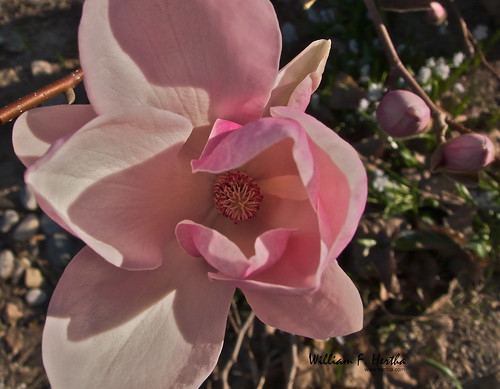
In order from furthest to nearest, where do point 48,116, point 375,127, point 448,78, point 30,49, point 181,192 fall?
1. point 30,49
2. point 448,78
3. point 375,127
4. point 181,192
5. point 48,116

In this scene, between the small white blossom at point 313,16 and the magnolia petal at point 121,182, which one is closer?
the magnolia petal at point 121,182

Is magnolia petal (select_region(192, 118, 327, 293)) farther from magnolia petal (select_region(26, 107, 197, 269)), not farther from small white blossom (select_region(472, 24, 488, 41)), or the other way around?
small white blossom (select_region(472, 24, 488, 41))

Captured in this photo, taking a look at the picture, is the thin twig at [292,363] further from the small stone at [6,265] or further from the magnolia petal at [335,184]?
the small stone at [6,265]

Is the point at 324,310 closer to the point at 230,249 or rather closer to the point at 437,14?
the point at 230,249

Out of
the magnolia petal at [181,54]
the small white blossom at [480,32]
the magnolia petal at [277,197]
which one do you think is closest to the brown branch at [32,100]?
the magnolia petal at [181,54]

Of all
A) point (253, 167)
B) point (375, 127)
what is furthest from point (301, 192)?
point (375, 127)

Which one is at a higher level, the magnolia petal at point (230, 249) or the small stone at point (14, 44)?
the magnolia petal at point (230, 249)

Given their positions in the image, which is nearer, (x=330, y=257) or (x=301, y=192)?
(x=330, y=257)

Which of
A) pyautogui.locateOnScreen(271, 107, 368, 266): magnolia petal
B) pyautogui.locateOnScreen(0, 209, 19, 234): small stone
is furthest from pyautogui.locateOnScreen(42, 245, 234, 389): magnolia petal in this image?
pyautogui.locateOnScreen(0, 209, 19, 234): small stone

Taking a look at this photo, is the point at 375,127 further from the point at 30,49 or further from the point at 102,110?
the point at 30,49
